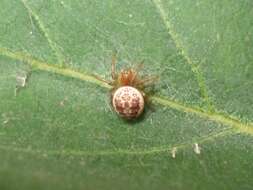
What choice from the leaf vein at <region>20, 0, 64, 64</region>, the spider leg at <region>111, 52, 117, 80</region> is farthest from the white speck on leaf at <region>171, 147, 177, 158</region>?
the leaf vein at <region>20, 0, 64, 64</region>

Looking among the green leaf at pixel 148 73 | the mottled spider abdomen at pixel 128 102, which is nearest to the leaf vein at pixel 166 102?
the green leaf at pixel 148 73

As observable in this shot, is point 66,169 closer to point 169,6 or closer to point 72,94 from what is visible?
point 72,94

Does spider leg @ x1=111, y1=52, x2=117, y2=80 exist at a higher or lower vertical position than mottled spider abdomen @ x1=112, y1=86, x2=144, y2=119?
higher

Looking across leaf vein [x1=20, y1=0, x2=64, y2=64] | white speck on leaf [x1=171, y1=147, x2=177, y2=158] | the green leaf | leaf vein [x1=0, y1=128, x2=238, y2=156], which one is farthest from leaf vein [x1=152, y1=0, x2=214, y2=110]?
leaf vein [x1=20, y1=0, x2=64, y2=64]

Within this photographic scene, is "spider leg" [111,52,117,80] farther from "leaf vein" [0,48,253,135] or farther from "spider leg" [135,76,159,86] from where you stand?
"spider leg" [135,76,159,86]

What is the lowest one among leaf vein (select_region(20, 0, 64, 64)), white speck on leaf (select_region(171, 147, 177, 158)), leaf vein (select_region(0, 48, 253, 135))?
white speck on leaf (select_region(171, 147, 177, 158))

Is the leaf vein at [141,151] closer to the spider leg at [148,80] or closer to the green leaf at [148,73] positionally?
the green leaf at [148,73]

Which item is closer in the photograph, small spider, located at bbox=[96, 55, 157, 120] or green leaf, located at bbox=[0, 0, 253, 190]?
green leaf, located at bbox=[0, 0, 253, 190]

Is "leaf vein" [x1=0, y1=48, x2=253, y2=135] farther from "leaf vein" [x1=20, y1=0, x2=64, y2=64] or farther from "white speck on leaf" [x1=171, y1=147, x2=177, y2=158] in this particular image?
"white speck on leaf" [x1=171, y1=147, x2=177, y2=158]
